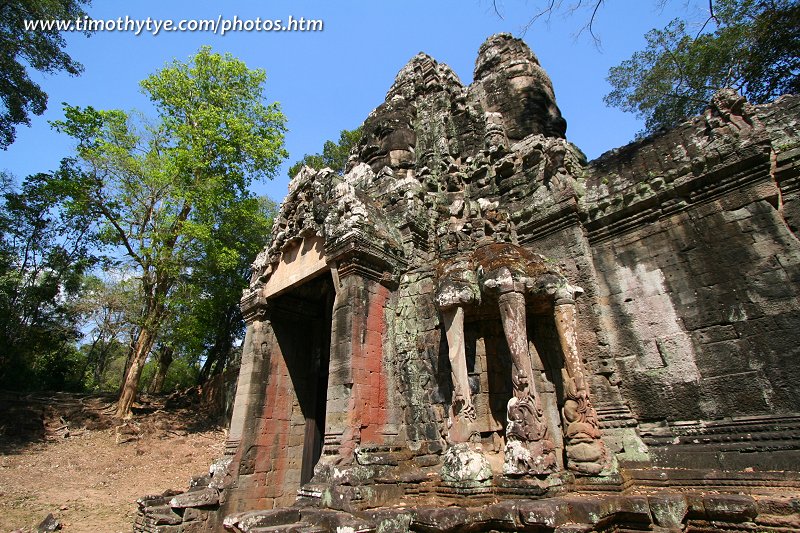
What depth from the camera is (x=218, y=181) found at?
17141mm

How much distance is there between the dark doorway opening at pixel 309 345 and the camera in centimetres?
854

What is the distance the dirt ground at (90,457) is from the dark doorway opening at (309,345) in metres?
4.24

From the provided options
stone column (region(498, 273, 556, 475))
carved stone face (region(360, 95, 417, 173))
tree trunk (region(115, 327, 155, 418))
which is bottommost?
stone column (region(498, 273, 556, 475))

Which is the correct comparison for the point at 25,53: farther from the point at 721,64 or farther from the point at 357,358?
the point at 721,64

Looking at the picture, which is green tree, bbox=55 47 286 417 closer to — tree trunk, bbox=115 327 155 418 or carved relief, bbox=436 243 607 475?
tree trunk, bbox=115 327 155 418

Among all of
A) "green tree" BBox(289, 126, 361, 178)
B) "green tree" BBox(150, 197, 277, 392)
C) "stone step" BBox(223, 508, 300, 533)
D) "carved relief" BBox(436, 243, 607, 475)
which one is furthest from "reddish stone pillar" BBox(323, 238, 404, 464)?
"green tree" BBox(289, 126, 361, 178)

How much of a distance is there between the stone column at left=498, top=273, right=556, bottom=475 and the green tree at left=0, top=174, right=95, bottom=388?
18.7 m

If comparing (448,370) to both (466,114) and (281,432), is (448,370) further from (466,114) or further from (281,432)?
(466,114)

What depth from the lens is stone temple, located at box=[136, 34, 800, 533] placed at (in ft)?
14.6

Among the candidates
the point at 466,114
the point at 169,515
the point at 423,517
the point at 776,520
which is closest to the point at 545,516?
the point at 423,517

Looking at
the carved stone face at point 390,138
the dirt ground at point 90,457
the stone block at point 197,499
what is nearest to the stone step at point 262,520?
the stone block at point 197,499

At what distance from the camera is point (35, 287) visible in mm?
19406

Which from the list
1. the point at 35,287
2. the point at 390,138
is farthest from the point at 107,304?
the point at 390,138

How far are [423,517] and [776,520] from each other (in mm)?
2951
